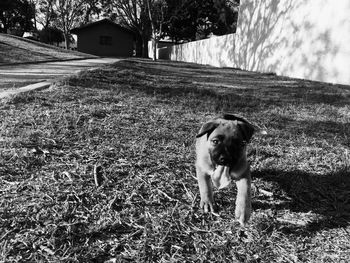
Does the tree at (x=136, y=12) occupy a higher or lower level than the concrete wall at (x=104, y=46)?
higher

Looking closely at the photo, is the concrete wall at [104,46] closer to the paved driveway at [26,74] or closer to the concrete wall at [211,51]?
the concrete wall at [211,51]

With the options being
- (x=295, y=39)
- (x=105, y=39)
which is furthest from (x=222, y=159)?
(x=105, y=39)

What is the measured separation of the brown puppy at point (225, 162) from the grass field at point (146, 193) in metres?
0.14

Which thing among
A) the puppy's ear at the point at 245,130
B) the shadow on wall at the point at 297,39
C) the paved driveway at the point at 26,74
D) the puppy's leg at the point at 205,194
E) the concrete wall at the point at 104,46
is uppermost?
the concrete wall at the point at 104,46

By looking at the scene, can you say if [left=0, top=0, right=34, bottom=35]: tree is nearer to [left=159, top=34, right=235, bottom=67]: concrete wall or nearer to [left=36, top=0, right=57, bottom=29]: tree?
[left=36, top=0, right=57, bottom=29]: tree

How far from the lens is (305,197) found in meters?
2.67

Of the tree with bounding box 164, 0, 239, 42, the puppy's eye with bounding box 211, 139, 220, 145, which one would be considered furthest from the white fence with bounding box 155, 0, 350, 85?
the tree with bounding box 164, 0, 239, 42

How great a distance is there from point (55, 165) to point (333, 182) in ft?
8.22

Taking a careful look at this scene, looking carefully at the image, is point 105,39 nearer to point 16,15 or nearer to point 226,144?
point 16,15

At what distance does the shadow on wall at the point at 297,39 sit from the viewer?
10.6 meters

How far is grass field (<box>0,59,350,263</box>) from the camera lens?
191 cm

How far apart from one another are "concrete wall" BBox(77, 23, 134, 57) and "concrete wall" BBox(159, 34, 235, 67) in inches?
368

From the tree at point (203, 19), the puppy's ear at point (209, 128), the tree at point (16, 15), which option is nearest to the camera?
the puppy's ear at point (209, 128)

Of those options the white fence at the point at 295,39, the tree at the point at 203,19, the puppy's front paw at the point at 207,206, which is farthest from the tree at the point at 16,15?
the puppy's front paw at the point at 207,206
